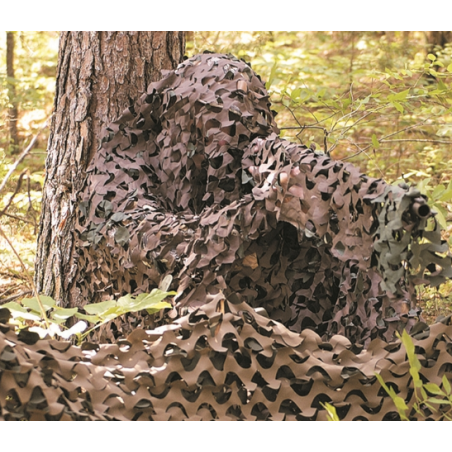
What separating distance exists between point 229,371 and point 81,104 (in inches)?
64.4

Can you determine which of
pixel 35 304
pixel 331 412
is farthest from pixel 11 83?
pixel 331 412

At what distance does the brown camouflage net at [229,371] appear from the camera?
4.93 ft

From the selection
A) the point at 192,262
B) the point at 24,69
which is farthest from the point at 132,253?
the point at 24,69

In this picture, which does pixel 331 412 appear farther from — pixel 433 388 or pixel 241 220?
pixel 241 220

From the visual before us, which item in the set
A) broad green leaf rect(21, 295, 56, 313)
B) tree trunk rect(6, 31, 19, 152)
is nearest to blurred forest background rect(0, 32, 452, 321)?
tree trunk rect(6, 31, 19, 152)

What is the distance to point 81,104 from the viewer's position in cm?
270

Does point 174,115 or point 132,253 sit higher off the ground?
point 174,115

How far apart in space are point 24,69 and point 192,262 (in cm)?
600

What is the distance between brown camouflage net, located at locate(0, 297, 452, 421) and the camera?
1.50 meters

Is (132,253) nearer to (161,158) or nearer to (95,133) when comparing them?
(161,158)

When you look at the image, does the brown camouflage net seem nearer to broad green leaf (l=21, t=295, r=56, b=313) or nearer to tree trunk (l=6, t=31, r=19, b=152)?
broad green leaf (l=21, t=295, r=56, b=313)

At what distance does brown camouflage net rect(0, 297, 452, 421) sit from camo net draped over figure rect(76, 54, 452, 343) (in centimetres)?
15

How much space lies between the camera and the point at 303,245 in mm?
2121

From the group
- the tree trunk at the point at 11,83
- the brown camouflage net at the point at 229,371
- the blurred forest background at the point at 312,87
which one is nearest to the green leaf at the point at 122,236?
the brown camouflage net at the point at 229,371
